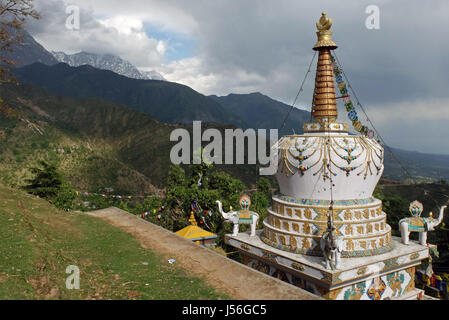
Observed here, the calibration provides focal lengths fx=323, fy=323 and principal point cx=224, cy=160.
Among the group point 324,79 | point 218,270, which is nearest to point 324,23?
point 324,79

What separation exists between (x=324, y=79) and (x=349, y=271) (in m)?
8.45

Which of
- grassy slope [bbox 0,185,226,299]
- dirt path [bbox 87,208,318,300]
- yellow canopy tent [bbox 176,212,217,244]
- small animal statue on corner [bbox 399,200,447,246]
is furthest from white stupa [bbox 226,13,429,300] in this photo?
yellow canopy tent [bbox 176,212,217,244]

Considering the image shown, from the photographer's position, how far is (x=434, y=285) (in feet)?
48.0

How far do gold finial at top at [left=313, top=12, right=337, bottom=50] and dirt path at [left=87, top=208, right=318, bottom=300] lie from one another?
33.7 feet

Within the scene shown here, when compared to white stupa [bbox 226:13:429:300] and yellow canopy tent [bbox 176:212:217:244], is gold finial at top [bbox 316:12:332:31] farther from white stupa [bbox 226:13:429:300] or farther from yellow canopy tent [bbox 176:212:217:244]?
yellow canopy tent [bbox 176:212:217:244]

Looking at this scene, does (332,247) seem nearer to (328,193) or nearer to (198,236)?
(328,193)

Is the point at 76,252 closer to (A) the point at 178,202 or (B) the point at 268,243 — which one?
(B) the point at 268,243

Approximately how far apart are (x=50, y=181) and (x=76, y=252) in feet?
46.3

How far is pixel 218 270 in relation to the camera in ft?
38.3

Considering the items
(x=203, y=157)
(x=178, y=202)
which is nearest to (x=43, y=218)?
(x=178, y=202)

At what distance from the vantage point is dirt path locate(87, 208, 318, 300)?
9.69 metres

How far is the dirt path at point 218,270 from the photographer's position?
9688 millimetres

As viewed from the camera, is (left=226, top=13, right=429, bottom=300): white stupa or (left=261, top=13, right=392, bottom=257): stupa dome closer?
(left=226, top=13, right=429, bottom=300): white stupa

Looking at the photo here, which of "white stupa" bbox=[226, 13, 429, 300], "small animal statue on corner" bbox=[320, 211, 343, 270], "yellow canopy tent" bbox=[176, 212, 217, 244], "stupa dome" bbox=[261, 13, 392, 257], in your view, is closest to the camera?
"small animal statue on corner" bbox=[320, 211, 343, 270]
